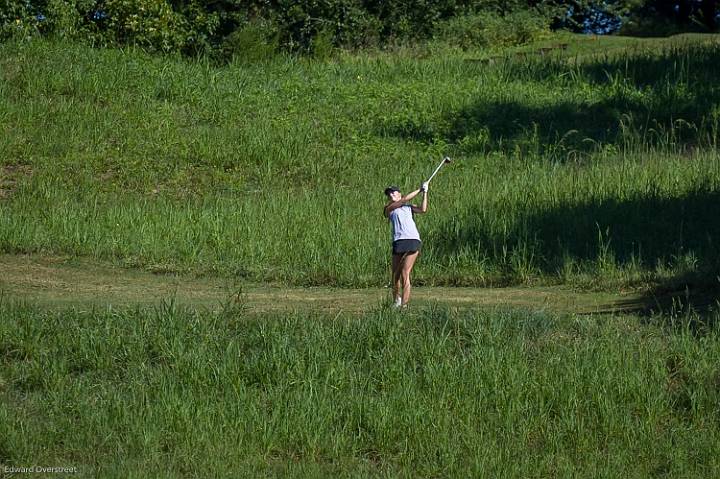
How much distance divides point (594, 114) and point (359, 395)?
15.2m

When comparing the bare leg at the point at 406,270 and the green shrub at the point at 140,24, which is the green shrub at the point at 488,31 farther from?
the bare leg at the point at 406,270

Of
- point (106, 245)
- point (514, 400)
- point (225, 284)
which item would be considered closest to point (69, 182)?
A: point (106, 245)

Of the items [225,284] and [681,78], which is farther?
[681,78]

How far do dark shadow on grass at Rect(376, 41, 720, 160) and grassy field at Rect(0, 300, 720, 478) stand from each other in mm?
10581

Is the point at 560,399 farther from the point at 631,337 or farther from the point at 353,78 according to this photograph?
the point at 353,78

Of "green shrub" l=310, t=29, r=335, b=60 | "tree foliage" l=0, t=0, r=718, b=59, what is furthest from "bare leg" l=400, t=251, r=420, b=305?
"green shrub" l=310, t=29, r=335, b=60

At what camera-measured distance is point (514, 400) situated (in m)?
9.49

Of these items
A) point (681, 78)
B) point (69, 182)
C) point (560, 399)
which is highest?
point (681, 78)

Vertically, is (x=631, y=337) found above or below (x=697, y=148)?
below

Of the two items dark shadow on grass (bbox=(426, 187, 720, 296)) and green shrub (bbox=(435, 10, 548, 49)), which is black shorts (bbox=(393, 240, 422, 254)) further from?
green shrub (bbox=(435, 10, 548, 49))

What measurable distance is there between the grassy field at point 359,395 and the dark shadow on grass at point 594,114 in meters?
10.6

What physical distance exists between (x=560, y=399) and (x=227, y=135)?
44.3ft

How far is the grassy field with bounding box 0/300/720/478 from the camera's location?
8.64 meters

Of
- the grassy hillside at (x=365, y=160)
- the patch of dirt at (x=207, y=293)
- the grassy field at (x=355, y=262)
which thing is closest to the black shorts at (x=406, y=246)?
the patch of dirt at (x=207, y=293)
